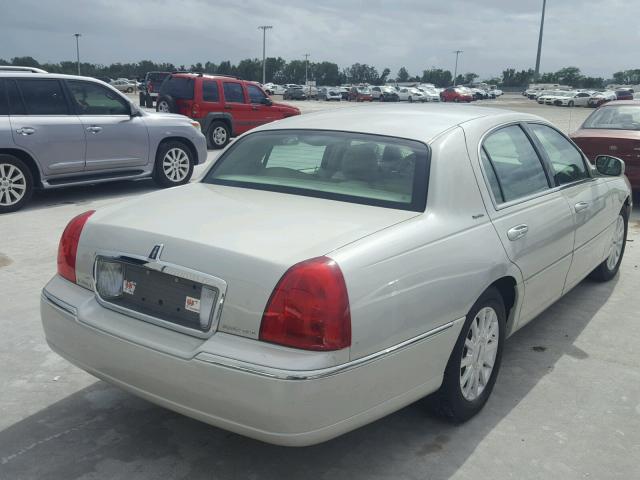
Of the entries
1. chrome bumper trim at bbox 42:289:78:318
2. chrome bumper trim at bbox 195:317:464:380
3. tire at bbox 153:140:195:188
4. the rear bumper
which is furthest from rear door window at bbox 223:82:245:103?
chrome bumper trim at bbox 195:317:464:380

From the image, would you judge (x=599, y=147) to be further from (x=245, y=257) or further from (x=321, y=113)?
(x=245, y=257)

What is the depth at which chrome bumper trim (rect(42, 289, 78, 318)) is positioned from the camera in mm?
2996

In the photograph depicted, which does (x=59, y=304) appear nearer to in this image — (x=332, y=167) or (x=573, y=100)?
(x=332, y=167)

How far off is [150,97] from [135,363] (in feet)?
63.7

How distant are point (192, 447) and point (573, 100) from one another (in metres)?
59.9

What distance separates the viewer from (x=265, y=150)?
156 inches

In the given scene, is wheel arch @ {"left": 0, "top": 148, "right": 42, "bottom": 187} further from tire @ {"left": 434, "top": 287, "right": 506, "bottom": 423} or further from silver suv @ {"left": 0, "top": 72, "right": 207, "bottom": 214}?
tire @ {"left": 434, "top": 287, "right": 506, "bottom": 423}

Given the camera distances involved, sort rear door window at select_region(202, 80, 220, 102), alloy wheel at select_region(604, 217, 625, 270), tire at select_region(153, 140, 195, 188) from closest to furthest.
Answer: alloy wheel at select_region(604, 217, 625, 270)
tire at select_region(153, 140, 195, 188)
rear door window at select_region(202, 80, 220, 102)

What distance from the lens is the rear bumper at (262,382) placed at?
2.40 metres

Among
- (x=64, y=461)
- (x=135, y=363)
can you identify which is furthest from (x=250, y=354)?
(x=64, y=461)

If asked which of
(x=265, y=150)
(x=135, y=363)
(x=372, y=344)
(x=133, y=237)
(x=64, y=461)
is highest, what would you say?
(x=265, y=150)

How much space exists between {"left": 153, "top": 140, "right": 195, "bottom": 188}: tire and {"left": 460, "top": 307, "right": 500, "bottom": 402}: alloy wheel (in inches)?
286

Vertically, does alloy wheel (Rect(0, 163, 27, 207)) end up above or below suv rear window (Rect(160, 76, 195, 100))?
below

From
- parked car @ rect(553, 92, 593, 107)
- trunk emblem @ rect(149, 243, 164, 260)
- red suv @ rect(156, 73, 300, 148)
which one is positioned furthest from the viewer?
parked car @ rect(553, 92, 593, 107)
